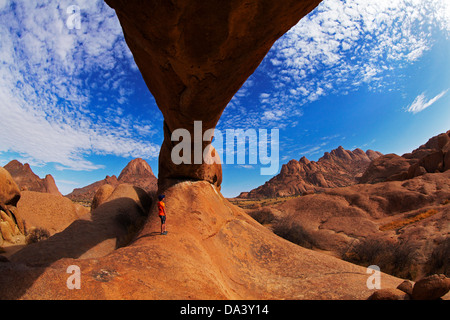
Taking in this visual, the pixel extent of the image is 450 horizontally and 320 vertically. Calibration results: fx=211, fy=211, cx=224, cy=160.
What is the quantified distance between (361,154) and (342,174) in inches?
1522

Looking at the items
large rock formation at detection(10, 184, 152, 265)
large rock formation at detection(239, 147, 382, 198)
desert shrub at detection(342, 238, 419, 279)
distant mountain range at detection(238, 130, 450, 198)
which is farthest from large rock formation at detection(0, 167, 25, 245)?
large rock formation at detection(239, 147, 382, 198)

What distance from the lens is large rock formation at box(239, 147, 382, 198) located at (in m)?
73.1

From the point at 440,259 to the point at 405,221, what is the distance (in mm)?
4935

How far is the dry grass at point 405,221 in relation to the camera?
1063 centimetres

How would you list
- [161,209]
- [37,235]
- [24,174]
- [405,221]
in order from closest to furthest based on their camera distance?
[161,209], [405,221], [37,235], [24,174]

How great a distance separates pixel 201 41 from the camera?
3.96m

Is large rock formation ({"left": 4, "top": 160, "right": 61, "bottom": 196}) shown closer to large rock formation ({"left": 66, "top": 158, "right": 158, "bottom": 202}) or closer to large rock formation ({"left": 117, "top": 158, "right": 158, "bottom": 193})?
large rock formation ({"left": 66, "top": 158, "right": 158, "bottom": 202})

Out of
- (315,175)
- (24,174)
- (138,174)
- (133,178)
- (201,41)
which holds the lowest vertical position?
(201,41)

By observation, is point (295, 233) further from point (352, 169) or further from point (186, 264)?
point (352, 169)

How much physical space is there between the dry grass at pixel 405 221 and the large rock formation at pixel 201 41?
447 inches

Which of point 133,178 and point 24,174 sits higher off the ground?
point 133,178

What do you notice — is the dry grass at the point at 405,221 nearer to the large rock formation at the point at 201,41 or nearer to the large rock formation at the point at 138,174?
the large rock formation at the point at 201,41

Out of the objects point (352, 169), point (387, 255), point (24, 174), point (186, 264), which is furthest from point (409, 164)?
point (24, 174)
